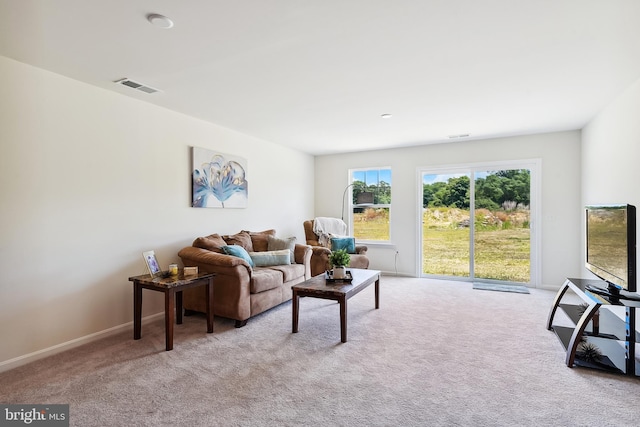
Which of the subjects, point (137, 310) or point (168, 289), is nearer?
point (168, 289)

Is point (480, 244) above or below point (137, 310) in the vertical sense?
above

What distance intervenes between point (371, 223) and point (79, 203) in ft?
15.6

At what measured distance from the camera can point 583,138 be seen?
4602 millimetres

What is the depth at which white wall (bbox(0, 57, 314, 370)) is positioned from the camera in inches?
99.3

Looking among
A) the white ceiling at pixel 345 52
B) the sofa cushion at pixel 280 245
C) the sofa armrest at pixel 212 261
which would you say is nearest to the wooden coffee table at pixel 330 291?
the sofa armrest at pixel 212 261

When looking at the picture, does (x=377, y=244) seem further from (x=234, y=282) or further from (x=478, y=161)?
(x=234, y=282)

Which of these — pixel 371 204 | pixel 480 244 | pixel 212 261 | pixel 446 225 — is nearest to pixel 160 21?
pixel 212 261

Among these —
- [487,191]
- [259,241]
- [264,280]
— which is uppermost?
[487,191]

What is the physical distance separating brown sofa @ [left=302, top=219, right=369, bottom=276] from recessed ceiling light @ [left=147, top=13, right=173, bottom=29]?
3.14m

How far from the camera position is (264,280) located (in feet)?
11.6

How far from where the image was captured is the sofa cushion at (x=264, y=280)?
11.2 ft

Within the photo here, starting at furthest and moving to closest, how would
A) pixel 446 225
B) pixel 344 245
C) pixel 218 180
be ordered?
pixel 446 225
pixel 344 245
pixel 218 180

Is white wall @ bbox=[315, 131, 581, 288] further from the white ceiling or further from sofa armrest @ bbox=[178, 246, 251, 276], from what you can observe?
sofa armrest @ bbox=[178, 246, 251, 276]

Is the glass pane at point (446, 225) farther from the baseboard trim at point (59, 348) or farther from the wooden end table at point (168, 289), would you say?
the baseboard trim at point (59, 348)
